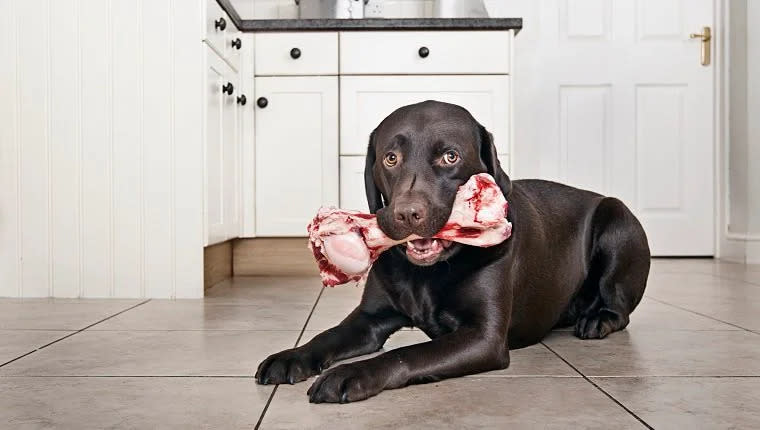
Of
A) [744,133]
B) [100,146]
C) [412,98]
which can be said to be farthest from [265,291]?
[744,133]

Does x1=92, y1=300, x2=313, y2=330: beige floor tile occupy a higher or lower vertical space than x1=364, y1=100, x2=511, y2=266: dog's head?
lower

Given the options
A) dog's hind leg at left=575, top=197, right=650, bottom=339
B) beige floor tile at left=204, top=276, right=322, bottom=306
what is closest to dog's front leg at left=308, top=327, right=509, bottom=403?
dog's hind leg at left=575, top=197, right=650, bottom=339

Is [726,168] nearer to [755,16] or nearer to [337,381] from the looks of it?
[755,16]

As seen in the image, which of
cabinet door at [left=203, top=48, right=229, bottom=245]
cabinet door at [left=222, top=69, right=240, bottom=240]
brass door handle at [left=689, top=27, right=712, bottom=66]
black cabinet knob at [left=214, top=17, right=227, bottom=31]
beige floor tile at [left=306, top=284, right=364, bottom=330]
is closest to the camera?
beige floor tile at [left=306, top=284, right=364, bottom=330]

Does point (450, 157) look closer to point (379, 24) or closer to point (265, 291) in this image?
point (265, 291)

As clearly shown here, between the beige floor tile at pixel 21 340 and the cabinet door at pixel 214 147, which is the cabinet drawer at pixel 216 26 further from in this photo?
the beige floor tile at pixel 21 340

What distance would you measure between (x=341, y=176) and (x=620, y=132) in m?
2.16

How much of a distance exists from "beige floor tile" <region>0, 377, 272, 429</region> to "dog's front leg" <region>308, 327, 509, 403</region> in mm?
136

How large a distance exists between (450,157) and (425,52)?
2213 mm

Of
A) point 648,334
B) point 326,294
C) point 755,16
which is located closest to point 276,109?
point 326,294

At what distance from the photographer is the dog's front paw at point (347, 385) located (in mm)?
1336

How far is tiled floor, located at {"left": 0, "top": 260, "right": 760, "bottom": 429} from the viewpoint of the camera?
1250 millimetres

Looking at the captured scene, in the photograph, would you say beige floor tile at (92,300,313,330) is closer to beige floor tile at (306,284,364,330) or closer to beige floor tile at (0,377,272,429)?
beige floor tile at (306,284,364,330)

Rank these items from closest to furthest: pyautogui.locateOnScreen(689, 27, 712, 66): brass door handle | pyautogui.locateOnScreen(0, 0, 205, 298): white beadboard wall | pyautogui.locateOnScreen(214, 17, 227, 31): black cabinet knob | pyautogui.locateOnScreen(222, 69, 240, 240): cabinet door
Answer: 1. pyautogui.locateOnScreen(0, 0, 205, 298): white beadboard wall
2. pyautogui.locateOnScreen(214, 17, 227, 31): black cabinet knob
3. pyautogui.locateOnScreen(222, 69, 240, 240): cabinet door
4. pyautogui.locateOnScreen(689, 27, 712, 66): brass door handle
